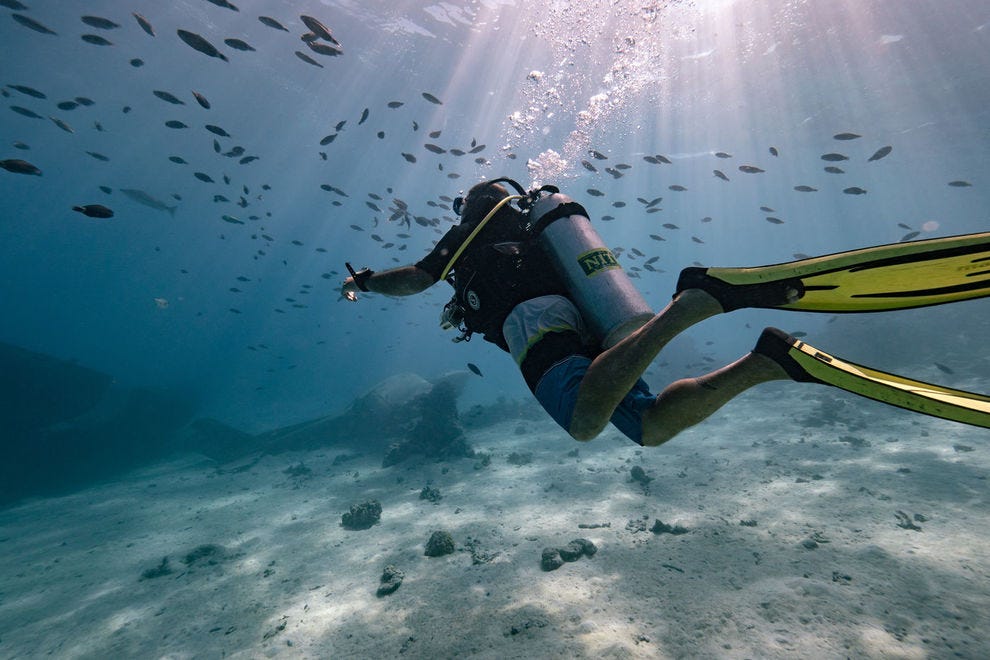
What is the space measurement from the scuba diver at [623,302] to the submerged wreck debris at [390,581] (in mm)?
4713

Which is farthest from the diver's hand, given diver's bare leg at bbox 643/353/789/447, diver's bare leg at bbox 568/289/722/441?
diver's bare leg at bbox 643/353/789/447

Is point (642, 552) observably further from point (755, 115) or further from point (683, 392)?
point (755, 115)

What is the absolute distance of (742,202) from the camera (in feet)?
194

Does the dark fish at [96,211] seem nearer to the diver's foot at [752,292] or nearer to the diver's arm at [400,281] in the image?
the diver's arm at [400,281]

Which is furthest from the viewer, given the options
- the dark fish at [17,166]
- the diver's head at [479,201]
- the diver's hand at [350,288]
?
the dark fish at [17,166]

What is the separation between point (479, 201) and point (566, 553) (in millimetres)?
5640

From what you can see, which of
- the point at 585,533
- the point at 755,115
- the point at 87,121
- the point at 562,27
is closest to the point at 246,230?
the point at 87,121

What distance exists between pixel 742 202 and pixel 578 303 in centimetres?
6936

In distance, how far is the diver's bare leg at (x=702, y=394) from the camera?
7.59 feet

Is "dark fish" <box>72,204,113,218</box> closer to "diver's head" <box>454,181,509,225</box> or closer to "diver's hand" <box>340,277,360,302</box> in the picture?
"diver's hand" <box>340,277,360,302</box>

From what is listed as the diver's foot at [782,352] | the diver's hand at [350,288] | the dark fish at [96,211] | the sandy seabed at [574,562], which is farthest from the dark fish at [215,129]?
the diver's foot at [782,352]

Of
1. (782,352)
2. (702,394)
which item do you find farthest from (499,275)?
(782,352)

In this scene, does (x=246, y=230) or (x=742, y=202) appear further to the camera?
(x=246, y=230)

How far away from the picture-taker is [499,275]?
3.42 metres
